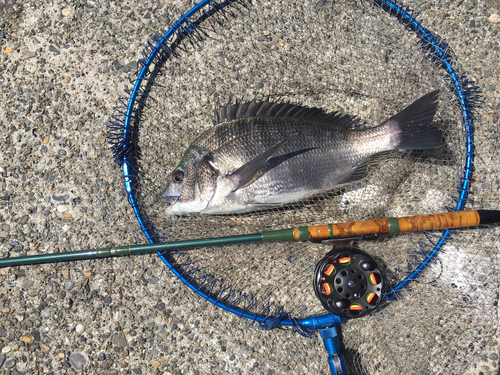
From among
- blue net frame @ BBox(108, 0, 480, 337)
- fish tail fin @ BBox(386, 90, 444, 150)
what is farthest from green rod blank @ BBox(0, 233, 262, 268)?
fish tail fin @ BBox(386, 90, 444, 150)

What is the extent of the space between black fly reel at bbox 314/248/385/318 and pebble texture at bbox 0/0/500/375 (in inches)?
12.4

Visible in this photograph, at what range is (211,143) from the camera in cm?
200

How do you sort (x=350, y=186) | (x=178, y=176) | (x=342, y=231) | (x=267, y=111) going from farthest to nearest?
(x=350, y=186) → (x=267, y=111) → (x=178, y=176) → (x=342, y=231)

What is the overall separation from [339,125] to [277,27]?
79cm

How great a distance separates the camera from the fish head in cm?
197

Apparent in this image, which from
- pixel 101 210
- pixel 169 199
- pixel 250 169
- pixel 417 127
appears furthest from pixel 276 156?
pixel 101 210

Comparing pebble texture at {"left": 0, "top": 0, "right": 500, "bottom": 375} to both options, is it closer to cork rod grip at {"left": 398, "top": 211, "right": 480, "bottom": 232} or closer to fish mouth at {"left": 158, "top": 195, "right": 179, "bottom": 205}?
fish mouth at {"left": 158, "top": 195, "right": 179, "bottom": 205}

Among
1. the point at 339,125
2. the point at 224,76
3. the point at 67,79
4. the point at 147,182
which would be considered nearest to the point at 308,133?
the point at 339,125

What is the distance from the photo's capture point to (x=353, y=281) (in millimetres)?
1967

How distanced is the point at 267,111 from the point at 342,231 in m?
0.83

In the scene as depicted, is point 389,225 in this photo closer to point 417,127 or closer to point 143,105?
point 417,127

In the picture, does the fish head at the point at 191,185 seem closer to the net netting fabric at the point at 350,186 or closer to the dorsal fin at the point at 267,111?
the net netting fabric at the point at 350,186

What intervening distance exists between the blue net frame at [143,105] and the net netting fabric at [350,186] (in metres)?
0.03

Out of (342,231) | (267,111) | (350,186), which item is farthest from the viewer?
(350,186)
